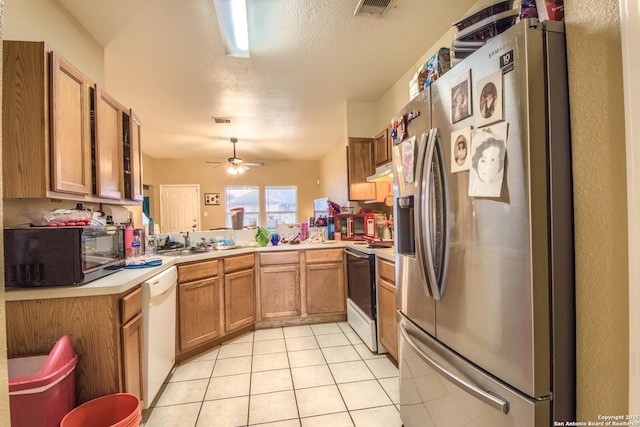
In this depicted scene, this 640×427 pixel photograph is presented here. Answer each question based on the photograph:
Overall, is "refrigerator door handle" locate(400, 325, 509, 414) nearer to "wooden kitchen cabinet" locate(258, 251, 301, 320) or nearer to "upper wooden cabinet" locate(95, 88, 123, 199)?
"wooden kitchen cabinet" locate(258, 251, 301, 320)

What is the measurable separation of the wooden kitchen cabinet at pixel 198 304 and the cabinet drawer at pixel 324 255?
37.7 inches

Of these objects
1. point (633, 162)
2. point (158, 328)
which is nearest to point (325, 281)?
point (158, 328)

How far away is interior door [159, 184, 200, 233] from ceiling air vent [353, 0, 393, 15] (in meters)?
6.37

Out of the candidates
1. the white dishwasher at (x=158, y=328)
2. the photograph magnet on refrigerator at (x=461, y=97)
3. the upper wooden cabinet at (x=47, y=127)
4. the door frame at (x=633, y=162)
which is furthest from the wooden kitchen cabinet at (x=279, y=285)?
the door frame at (x=633, y=162)

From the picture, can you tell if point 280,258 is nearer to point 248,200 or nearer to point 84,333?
point 84,333

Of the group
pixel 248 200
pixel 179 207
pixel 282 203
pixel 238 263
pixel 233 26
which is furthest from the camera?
pixel 282 203

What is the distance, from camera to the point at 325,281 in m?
3.14

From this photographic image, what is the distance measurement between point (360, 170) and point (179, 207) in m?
5.59

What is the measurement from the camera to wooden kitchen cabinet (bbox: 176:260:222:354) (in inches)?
89.5

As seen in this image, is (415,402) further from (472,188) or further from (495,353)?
(472,188)

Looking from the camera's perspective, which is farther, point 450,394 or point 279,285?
point 279,285

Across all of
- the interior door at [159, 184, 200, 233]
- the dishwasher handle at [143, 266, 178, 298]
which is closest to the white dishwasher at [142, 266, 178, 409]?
the dishwasher handle at [143, 266, 178, 298]

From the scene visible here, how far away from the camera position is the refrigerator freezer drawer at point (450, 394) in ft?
2.86

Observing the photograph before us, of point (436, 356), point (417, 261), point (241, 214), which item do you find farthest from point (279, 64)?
point (436, 356)
